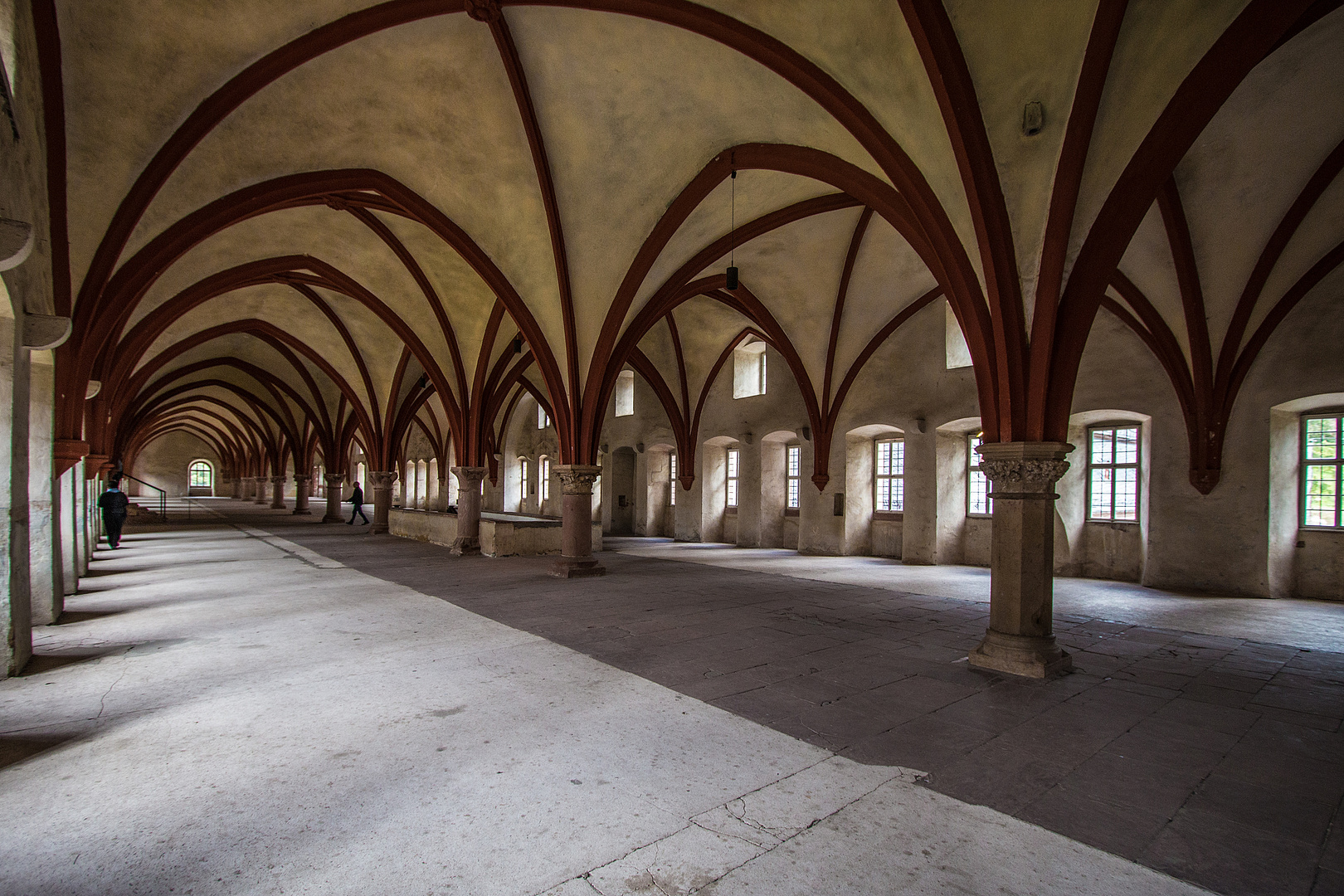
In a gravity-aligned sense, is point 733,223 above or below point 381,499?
above

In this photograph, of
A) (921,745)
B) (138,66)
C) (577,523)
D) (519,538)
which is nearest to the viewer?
(921,745)

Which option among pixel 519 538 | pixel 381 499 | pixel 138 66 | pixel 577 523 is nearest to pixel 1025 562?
pixel 577 523

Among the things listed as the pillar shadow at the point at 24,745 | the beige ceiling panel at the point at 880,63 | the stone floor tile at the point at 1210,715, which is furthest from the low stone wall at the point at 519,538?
the stone floor tile at the point at 1210,715

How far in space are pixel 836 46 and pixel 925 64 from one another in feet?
3.22

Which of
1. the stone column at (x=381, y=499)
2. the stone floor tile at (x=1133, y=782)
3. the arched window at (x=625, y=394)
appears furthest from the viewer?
the arched window at (x=625, y=394)

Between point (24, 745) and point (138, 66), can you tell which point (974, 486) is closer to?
point (24, 745)

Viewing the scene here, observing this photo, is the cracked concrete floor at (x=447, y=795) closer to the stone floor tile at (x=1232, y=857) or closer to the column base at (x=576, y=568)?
the stone floor tile at (x=1232, y=857)

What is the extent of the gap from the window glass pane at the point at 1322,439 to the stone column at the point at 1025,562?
7555mm

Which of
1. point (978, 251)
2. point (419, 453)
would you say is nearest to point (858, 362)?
point (978, 251)

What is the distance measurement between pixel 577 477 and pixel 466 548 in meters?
4.51

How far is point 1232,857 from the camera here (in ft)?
9.20

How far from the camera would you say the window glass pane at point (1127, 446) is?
37.8 ft

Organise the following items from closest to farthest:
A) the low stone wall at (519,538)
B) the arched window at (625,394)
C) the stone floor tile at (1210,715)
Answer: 1. the stone floor tile at (1210,715)
2. the low stone wall at (519,538)
3. the arched window at (625,394)

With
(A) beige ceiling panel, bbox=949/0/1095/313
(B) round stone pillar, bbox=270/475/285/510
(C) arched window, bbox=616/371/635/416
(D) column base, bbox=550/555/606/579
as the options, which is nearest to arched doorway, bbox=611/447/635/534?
(C) arched window, bbox=616/371/635/416
